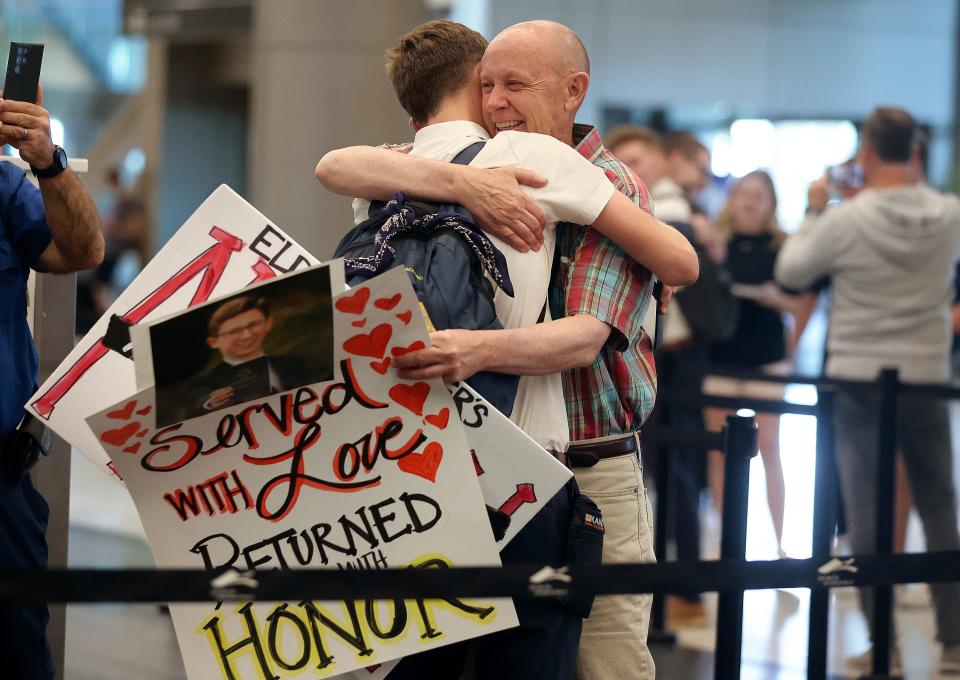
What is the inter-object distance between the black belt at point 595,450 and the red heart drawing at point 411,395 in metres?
0.40

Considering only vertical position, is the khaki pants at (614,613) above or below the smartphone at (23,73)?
below

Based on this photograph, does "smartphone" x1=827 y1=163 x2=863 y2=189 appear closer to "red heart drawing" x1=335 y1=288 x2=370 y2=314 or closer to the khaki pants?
the khaki pants

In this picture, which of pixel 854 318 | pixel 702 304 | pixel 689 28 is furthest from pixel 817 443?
pixel 689 28

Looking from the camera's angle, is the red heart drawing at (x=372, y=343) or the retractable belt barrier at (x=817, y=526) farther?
the retractable belt barrier at (x=817, y=526)

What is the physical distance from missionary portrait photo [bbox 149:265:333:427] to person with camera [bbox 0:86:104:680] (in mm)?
786

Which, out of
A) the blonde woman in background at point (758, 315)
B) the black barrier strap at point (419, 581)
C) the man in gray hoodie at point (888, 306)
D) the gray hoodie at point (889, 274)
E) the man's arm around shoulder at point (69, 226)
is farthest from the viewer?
the blonde woman in background at point (758, 315)

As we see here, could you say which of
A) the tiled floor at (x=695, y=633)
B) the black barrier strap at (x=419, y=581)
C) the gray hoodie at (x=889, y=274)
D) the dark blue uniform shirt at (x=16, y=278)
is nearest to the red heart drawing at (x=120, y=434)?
the black barrier strap at (x=419, y=581)

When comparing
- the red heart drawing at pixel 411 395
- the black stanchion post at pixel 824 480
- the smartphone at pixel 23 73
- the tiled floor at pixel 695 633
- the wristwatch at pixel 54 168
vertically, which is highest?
the smartphone at pixel 23 73

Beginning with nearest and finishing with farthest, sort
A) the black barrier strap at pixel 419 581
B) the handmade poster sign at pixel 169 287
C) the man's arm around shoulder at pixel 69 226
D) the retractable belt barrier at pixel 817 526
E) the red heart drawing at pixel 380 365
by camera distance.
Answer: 1. the black barrier strap at pixel 419 581
2. the red heart drawing at pixel 380 365
3. the retractable belt barrier at pixel 817 526
4. the handmade poster sign at pixel 169 287
5. the man's arm around shoulder at pixel 69 226

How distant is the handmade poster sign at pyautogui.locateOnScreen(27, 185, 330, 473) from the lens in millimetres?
2400

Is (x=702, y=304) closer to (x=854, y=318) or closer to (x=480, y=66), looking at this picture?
(x=854, y=318)

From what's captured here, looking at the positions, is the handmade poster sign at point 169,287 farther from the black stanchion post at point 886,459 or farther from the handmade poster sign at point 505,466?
the black stanchion post at point 886,459

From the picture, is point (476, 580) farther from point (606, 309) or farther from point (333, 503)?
point (606, 309)

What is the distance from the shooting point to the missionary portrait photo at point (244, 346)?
1968 millimetres
